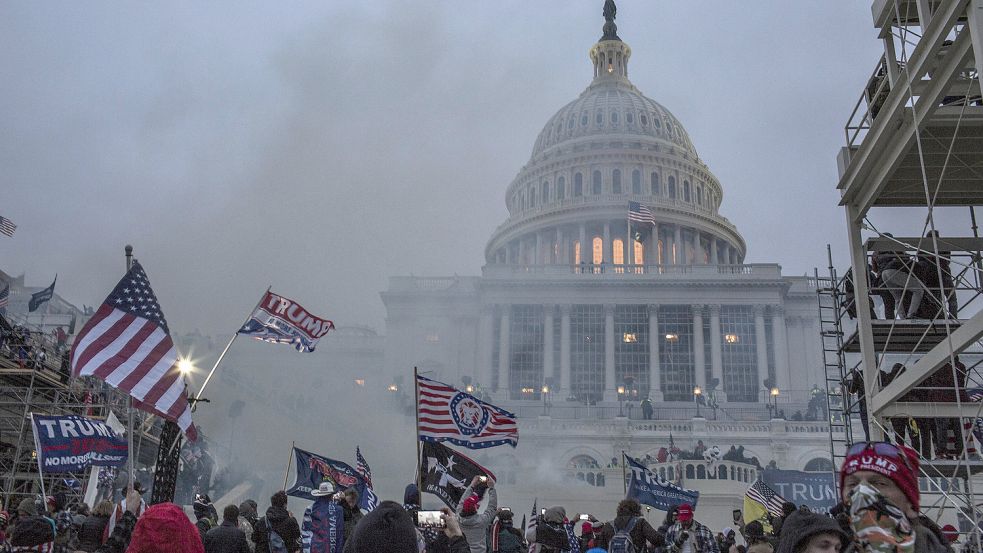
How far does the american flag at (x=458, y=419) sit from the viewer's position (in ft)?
44.5

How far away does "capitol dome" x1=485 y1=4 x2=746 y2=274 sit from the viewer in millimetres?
86438

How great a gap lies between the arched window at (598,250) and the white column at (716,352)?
18586mm

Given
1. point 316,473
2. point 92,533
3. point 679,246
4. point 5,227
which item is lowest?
point 92,533

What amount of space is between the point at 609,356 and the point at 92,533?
59.7 metres

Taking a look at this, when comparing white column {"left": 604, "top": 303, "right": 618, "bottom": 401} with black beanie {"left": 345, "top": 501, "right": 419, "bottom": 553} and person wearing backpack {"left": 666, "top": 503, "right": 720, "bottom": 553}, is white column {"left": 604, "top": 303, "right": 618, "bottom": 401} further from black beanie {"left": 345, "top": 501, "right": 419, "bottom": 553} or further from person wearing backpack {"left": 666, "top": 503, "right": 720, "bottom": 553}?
black beanie {"left": 345, "top": 501, "right": 419, "bottom": 553}

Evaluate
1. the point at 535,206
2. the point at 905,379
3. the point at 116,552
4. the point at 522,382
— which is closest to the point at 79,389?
the point at 116,552

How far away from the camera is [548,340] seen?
68.0 m

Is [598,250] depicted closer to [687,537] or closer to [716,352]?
[716,352]

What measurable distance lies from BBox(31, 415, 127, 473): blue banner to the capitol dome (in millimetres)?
61296

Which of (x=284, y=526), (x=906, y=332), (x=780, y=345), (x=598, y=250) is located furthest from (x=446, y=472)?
(x=598, y=250)

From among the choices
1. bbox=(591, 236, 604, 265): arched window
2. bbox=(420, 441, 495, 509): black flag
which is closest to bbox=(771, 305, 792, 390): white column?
bbox=(591, 236, 604, 265): arched window

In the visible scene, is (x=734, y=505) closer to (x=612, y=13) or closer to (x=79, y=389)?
(x=79, y=389)

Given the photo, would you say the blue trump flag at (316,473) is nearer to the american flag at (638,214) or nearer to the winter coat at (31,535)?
the winter coat at (31,535)

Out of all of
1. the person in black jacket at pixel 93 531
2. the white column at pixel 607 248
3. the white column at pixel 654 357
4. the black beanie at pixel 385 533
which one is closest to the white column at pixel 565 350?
the white column at pixel 654 357
